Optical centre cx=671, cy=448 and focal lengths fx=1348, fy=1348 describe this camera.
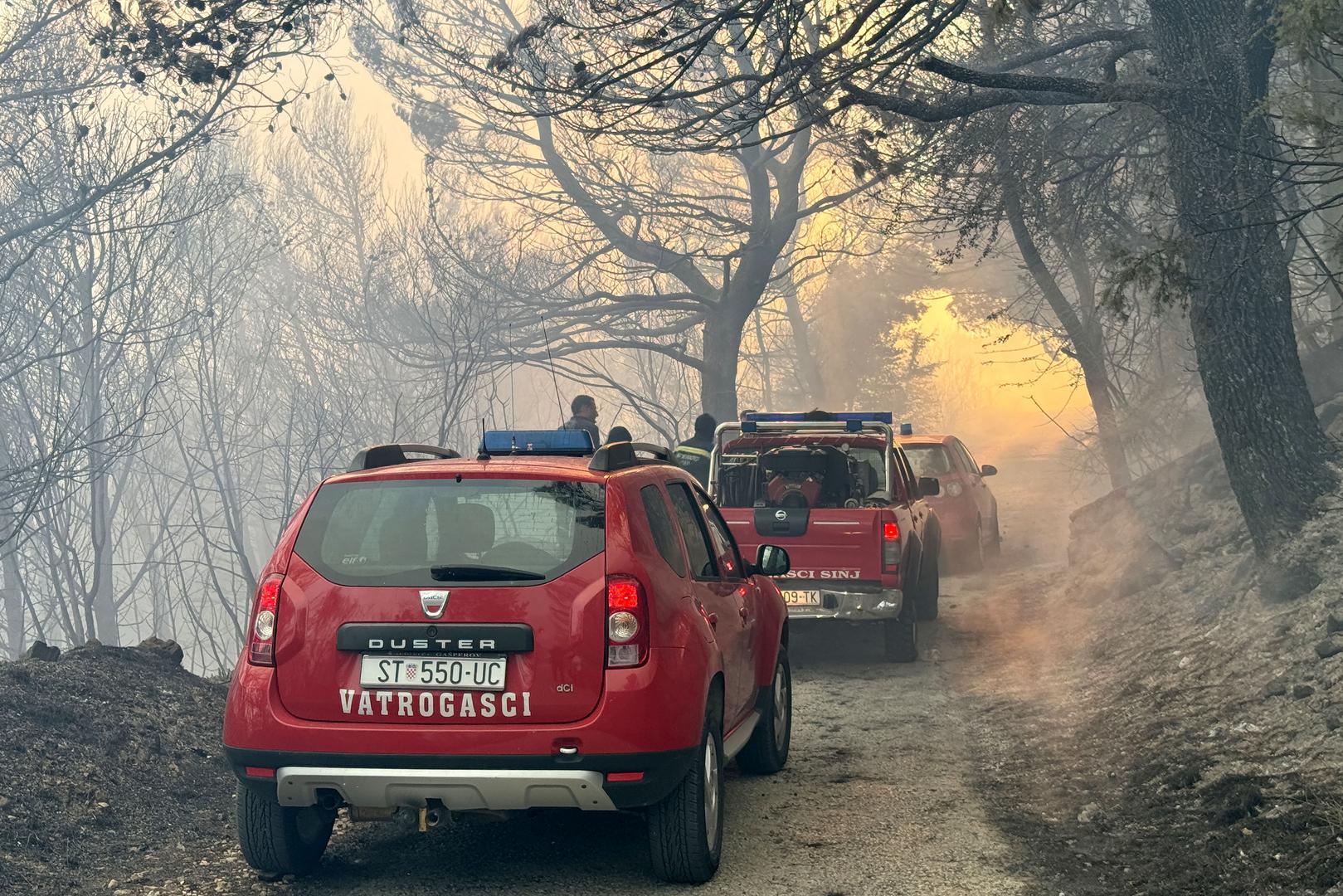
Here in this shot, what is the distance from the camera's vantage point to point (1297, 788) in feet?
20.2

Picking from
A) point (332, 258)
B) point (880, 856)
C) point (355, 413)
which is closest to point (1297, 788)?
point (880, 856)

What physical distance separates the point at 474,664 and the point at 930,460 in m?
14.0

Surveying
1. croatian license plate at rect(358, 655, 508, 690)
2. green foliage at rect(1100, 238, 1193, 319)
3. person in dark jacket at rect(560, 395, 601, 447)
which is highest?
green foliage at rect(1100, 238, 1193, 319)

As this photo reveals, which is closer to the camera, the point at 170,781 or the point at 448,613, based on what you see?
the point at 448,613

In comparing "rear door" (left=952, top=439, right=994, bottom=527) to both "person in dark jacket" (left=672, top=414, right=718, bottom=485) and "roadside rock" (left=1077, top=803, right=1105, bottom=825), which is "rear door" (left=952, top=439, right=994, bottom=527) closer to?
"person in dark jacket" (left=672, top=414, right=718, bottom=485)

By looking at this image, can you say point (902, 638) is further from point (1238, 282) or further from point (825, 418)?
point (1238, 282)

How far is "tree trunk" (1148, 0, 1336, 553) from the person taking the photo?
33.4 ft

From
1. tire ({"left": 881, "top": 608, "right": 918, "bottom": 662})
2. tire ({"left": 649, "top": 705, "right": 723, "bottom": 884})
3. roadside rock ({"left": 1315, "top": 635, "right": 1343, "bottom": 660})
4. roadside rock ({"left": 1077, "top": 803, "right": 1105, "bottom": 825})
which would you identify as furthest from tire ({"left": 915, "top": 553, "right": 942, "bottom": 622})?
tire ({"left": 649, "top": 705, "right": 723, "bottom": 884})

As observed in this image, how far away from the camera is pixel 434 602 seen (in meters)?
5.15

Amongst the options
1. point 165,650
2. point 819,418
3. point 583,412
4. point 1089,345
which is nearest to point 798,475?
point 819,418

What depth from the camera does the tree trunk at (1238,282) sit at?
10.2 meters

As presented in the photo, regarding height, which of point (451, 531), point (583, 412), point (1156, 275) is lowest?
point (451, 531)

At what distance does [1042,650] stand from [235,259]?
24.4 meters

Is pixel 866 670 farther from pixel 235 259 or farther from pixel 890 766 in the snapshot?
pixel 235 259
